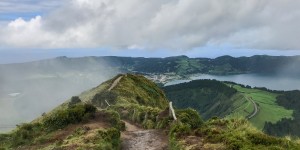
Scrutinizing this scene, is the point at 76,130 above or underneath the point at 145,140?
above

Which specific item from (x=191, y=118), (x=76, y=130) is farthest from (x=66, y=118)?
(x=191, y=118)

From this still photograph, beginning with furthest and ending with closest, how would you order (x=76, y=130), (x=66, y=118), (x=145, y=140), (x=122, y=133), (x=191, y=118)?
(x=122, y=133)
(x=66, y=118)
(x=191, y=118)
(x=145, y=140)
(x=76, y=130)

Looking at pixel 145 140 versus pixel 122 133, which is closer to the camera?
pixel 145 140

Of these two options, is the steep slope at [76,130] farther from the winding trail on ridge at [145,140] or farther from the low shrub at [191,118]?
the low shrub at [191,118]

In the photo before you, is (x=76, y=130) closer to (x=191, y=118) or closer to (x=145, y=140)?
(x=145, y=140)

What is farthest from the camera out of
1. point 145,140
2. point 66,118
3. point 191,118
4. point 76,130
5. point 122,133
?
point 122,133

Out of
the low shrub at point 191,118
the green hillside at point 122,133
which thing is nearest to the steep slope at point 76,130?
the green hillside at point 122,133

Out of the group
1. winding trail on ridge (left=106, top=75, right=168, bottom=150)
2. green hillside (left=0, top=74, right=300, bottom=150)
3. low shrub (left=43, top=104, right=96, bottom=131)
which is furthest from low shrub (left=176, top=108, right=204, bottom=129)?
low shrub (left=43, top=104, right=96, bottom=131)

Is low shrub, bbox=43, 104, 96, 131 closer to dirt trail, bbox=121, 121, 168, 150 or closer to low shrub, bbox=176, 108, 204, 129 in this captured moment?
dirt trail, bbox=121, 121, 168, 150

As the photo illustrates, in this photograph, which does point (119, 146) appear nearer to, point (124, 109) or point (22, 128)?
point (22, 128)

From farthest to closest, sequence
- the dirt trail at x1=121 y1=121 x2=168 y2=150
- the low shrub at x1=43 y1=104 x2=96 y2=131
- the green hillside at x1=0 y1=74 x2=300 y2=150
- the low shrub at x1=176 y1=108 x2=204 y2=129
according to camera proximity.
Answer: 1. the low shrub at x1=43 y1=104 x2=96 y2=131
2. the low shrub at x1=176 y1=108 x2=204 y2=129
3. the dirt trail at x1=121 y1=121 x2=168 y2=150
4. the green hillside at x1=0 y1=74 x2=300 y2=150
